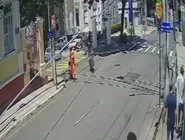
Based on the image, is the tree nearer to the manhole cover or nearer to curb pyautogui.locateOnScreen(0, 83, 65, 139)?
the manhole cover

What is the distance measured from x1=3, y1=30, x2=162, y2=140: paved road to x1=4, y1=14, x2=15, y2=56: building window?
299cm

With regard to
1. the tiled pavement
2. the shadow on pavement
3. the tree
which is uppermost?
the tree

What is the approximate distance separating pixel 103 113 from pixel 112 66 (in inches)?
479

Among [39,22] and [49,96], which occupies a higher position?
[39,22]

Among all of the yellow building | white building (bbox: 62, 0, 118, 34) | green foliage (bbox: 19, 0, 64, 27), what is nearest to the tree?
green foliage (bbox: 19, 0, 64, 27)

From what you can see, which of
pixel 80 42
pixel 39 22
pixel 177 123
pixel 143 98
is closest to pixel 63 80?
pixel 39 22

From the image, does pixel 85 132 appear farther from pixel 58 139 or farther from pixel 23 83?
pixel 23 83

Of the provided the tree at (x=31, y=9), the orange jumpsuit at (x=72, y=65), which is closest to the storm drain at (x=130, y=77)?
the orange jumpsuit at (x=72, y=65)

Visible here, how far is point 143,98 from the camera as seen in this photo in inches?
858

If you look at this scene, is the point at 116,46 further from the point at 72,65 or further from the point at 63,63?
the point at 72,65

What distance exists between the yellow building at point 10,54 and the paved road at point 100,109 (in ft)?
5.86

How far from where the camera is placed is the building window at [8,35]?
834 inches

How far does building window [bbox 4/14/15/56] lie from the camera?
21.2 m

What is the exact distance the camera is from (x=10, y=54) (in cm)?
2156
